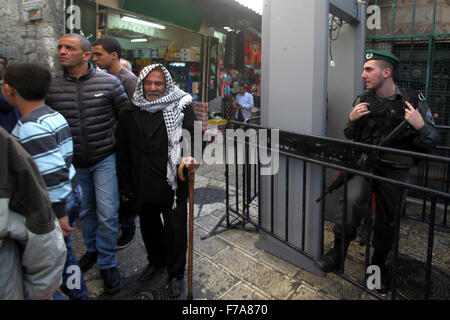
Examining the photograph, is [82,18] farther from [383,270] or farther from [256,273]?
[383,270]

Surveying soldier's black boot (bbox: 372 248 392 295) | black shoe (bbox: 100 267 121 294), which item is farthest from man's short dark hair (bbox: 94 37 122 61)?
soldier's black boot (bbox: 372 248 392 295)

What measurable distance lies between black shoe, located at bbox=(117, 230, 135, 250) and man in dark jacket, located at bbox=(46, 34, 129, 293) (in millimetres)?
637

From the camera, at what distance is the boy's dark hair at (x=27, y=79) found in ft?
6.48

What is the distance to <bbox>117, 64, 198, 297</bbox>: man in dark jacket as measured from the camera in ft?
8.52

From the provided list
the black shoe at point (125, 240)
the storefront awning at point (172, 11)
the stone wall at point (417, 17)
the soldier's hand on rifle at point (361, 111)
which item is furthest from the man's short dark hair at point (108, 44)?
the stone wall at point (417, 17)

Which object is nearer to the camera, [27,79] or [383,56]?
[27,79]

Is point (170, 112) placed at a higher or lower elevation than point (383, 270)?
higher

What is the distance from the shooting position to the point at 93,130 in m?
2.76

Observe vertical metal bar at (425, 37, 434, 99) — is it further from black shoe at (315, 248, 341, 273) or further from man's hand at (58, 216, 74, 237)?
man's hand at (58, 216, 74, 237)

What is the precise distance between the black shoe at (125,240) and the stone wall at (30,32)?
255 centimetres

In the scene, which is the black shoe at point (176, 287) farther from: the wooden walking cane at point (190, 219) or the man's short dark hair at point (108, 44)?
the man's short dark hair at point (108, 44)

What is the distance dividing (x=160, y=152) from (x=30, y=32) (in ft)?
11.3

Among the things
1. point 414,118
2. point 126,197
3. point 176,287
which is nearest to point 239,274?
point 176,287

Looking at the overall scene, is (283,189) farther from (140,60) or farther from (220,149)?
(140,60)
